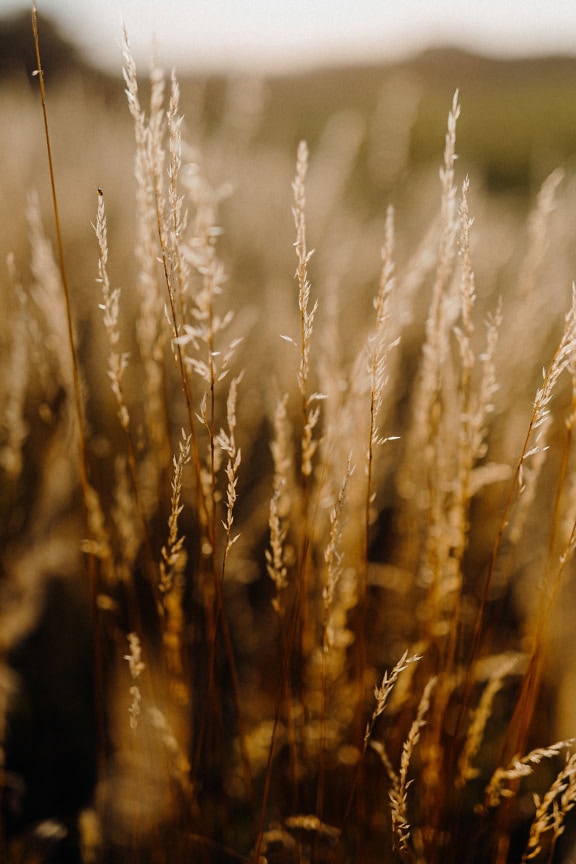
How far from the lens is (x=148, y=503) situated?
6.02ft

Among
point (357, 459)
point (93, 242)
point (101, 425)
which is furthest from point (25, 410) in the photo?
point (357, 459)

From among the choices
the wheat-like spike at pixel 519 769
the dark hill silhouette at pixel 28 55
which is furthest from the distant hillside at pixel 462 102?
the wheat-like spike at pixel 519 769

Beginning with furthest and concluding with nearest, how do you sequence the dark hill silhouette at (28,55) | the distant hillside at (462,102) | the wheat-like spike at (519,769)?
the distant hillside at (462,102), the dark hill silhouette at (28,55), the wheat-like spike at (519,769)

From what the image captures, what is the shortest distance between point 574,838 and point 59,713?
59.5 inches

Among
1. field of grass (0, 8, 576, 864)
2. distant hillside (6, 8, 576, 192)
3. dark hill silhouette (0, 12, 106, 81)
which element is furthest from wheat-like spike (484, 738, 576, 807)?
distant hillside (6, 8, 576, 192)

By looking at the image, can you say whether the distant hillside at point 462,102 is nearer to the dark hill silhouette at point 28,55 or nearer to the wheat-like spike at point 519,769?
the dark hill silhouette at point 28,55

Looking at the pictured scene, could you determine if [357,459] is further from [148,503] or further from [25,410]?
[25,410]

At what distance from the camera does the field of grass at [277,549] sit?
38.1 inches

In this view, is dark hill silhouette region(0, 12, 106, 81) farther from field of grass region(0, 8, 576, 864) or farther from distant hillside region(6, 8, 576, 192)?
field of grass region(0, 8, 576, 864)

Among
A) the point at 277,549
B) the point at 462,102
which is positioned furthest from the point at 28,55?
the point at 277,549

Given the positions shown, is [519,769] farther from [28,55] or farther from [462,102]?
[462,102]

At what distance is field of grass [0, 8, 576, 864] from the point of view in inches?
38.1

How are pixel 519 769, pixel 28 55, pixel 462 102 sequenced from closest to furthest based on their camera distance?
pixel 519 769, pixel 28 55, pixel 462 102

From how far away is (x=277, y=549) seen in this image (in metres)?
0.99
